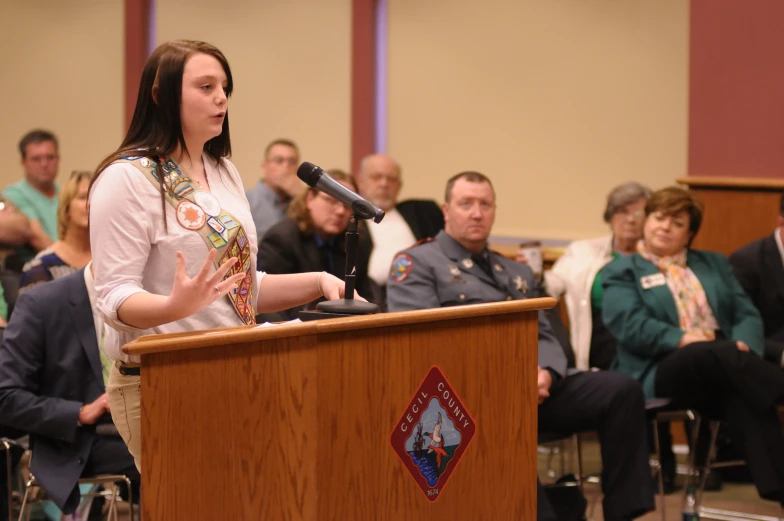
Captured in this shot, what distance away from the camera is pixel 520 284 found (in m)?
3.90

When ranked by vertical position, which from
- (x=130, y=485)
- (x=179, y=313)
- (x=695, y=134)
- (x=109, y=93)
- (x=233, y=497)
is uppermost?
(x=109, y=93)

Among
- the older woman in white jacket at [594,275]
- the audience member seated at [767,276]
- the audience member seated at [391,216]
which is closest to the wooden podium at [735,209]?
the older woman in white jacket at [594,275]

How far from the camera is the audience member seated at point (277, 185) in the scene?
5934 mm

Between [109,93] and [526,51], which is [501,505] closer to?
[526,51]

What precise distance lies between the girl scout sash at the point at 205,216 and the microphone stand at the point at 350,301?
0.18 meters

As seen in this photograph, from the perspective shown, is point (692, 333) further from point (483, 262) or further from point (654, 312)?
point (483, 262)

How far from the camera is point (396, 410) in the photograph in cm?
211

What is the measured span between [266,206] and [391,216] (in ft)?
2.39

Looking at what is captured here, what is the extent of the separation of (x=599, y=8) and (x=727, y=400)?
3266 mm

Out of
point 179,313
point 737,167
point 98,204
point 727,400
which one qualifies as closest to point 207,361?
point 179,313

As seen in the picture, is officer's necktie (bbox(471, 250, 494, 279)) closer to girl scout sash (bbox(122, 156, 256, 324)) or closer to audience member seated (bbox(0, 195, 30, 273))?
girl scout sash (bbox(122, 156, 256, 324))

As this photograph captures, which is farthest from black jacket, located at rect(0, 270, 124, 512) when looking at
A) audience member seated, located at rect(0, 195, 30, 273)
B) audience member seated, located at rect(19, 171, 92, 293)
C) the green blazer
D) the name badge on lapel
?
the name badge on lapel

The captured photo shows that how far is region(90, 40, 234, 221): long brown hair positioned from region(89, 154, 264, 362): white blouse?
0.04 meters

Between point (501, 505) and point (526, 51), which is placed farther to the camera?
point (526, 51)
